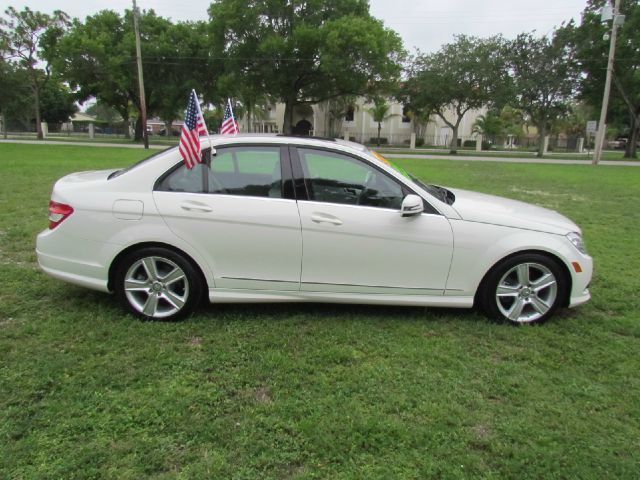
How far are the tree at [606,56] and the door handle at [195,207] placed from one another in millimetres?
33944

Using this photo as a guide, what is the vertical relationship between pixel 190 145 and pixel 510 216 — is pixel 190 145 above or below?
above

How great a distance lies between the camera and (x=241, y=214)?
12.4 feet

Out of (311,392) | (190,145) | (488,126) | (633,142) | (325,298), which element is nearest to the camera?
(311,392)

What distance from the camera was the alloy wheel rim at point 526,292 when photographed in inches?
156

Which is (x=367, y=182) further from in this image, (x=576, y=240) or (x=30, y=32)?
(x=30, y=32)

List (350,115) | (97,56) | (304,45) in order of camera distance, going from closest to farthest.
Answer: (304,45) → (97,56) → (350,115)

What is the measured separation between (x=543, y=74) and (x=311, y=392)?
124 ft

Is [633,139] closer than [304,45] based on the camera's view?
No

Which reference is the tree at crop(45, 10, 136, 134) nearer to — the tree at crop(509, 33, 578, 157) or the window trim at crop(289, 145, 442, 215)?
the tree at crop(509, 33, 578, 157)

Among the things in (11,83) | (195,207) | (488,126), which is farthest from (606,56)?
(11,83)

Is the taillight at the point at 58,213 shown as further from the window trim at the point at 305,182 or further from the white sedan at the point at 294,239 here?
the window trim at the point at 305,182

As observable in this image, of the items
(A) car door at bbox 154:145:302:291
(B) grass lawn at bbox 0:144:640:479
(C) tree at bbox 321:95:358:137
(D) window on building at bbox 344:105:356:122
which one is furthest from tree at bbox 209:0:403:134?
(B) grass lawn at bbox 0:144:640:479

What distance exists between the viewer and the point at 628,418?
9.37 feet

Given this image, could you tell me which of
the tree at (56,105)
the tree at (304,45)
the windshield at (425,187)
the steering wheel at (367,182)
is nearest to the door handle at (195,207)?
the steering wheel at (367,182)
